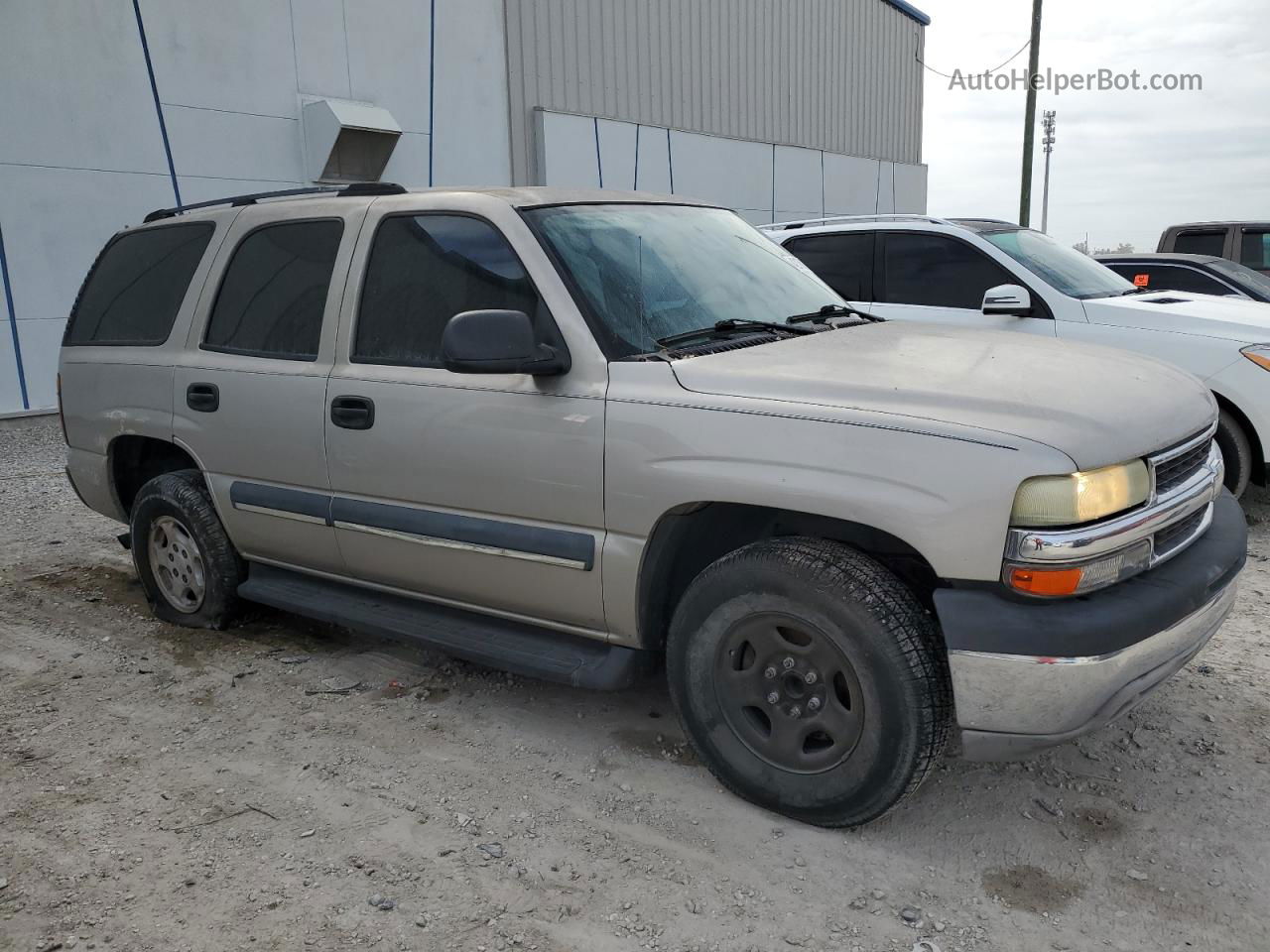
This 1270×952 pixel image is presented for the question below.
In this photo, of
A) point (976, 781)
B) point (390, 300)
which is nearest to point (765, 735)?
point (976, 781)

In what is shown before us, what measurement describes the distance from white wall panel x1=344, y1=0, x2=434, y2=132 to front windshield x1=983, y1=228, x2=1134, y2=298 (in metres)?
8.33

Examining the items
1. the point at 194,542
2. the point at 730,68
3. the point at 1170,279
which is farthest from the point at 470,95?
the point at 194,542

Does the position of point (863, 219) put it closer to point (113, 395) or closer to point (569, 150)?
point (113, 395)

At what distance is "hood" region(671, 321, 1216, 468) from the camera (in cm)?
258

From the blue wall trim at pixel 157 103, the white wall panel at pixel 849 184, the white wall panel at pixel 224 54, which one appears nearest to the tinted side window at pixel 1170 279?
the white wall panel at pixel 224 54

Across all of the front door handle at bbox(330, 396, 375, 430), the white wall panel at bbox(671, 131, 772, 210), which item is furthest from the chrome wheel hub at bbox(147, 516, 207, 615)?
the white wall panel at bbox(671, 131, 772, 210)

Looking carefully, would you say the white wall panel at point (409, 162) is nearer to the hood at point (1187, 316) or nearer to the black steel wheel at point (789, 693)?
Answer: the hood at point (1187, 316)

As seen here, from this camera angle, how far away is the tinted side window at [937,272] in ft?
21.7

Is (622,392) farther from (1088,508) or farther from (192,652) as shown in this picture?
(192,652)

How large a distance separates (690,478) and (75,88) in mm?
9730

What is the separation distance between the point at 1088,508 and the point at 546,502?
5.25 feet

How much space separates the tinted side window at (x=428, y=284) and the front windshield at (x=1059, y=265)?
4.38m

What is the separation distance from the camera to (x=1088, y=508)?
2482mm

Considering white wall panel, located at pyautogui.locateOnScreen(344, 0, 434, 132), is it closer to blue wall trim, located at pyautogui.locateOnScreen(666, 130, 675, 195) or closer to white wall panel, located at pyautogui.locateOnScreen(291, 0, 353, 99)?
white wall panel, located at pyautogui.locateOnScreen(291, 0, 353, 99)
